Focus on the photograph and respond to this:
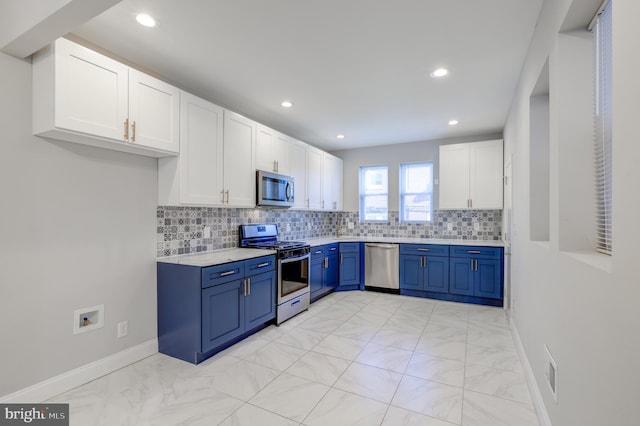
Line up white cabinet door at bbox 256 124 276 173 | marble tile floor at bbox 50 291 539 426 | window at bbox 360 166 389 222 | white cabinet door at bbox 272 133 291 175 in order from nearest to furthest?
marble tile floor at bbox 50 291 539 426 < white cabinet door at bbox 256 124 276 173 < white cabinet door at bbox 272 133 291 175 < window at bbox 360 166 389 222

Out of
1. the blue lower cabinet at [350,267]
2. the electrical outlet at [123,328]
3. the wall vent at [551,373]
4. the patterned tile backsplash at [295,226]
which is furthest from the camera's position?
the blue lower cabinet at [350,267]

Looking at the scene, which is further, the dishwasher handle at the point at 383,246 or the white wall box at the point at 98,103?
the dishwasher handle at the point at 383,246

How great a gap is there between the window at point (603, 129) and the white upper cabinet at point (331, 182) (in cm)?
396

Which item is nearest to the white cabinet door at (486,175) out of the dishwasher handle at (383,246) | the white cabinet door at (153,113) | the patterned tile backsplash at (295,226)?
the patterned tile backsplash at (295,226)

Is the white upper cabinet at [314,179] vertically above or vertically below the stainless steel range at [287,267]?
above

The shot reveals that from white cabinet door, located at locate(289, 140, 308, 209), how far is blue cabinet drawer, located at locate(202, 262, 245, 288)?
5.52 feet

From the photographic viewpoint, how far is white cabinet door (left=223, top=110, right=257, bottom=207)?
3213 millimetres

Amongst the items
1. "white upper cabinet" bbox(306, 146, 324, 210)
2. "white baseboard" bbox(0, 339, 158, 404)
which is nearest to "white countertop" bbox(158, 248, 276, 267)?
"white baseboard" bbox(0, 339, 158, 404)

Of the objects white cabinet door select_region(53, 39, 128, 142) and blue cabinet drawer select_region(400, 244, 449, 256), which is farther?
blue cabinet drawer select_region(400, 244, 449, 256)

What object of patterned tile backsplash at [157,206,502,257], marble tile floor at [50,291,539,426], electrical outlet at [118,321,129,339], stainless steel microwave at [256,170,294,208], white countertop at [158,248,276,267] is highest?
stainless steel microwave at [256,170,294,208]

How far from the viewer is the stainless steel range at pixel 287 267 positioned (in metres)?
3.54

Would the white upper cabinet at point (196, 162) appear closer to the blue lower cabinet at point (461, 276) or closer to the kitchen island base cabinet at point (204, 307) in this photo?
the kitchen island base cabinet at point (204, 307)

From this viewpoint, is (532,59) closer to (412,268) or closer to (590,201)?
(590,201)

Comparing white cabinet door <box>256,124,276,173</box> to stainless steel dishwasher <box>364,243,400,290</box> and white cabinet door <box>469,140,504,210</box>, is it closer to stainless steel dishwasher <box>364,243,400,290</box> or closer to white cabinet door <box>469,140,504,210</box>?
stainless steel dishwasher <box>364,243,400,290</box>
